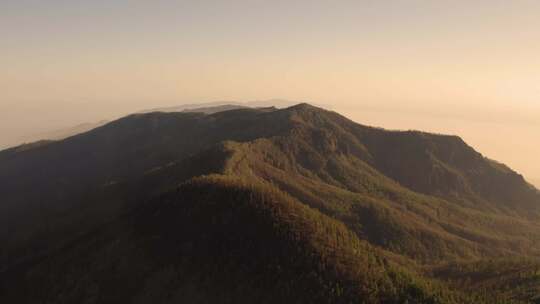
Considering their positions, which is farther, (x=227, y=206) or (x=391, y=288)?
(x=227, y=206)

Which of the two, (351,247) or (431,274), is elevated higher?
(351,247)

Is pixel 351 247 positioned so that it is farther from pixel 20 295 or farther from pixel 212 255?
pixel 20 295

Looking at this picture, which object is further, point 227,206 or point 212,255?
point 227,206

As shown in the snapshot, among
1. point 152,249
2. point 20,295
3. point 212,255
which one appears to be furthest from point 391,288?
point 20,295

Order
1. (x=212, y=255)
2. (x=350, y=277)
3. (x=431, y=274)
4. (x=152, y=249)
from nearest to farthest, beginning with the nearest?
(x=350, y=277) < (x=212, y=255) < (x=152, y=249) < (x=431, y=274)

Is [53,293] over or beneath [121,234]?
beneath

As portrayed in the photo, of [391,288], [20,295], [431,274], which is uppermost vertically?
[391,288]

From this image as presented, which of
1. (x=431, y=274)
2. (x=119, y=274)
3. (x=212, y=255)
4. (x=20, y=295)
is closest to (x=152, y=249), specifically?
(x=119, y=274)

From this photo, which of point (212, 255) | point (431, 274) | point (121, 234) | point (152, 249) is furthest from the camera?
point (431, 274)

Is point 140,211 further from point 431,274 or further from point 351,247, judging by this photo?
point 431,274
